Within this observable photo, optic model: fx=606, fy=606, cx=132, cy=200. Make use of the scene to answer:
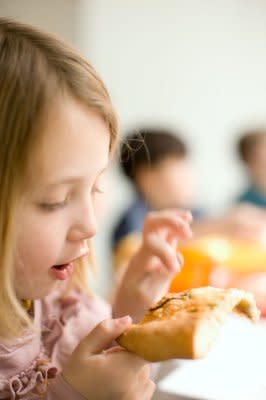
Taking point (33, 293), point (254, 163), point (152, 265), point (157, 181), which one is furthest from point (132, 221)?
point (33, 293)

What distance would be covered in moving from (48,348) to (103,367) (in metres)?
0.18

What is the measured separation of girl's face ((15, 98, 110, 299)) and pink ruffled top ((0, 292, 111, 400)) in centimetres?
9

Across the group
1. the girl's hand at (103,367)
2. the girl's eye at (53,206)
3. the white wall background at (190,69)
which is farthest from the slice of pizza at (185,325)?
the white wall background at (190,69)

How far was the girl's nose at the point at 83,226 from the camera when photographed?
507mm

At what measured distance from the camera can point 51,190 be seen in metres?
0.48

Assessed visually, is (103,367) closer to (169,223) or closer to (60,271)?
(60,271)

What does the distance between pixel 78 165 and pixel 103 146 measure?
0.13 feet

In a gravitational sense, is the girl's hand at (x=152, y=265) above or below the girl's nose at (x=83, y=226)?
below

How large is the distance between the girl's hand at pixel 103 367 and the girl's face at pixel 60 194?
8cm

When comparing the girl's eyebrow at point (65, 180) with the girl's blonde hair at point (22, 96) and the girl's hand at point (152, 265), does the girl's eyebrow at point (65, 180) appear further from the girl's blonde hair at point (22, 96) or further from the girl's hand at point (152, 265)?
the girl's hand at point (152, 265)

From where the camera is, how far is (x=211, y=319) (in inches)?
18.4

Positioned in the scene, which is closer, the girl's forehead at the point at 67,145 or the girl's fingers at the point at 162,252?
the girl's forehead at the point at 67,145

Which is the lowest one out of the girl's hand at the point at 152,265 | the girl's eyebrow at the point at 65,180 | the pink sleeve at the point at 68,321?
the pink sleeve at the point at 68,321

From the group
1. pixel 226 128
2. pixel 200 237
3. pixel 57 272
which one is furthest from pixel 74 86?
pixel 226 128
